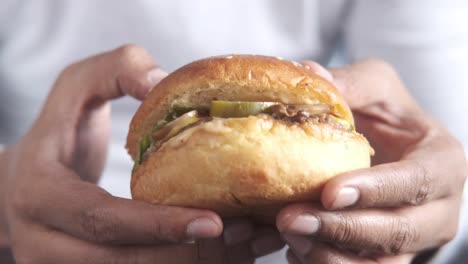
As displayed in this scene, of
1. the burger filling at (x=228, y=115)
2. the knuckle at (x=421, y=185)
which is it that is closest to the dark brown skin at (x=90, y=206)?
the burger filling at (x=228, y=115)

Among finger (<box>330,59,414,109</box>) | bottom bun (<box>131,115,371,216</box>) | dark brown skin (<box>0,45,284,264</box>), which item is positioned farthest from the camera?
finger (<box>330,59,414,109</box>)

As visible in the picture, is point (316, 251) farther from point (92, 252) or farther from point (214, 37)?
point (214, 37)

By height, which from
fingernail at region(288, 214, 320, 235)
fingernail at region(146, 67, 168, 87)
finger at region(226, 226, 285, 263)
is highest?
fingernail at region(146, 67, 168, 87)

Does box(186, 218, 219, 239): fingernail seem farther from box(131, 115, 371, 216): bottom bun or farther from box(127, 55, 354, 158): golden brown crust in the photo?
box(127, 55, 354, 158): golden brown crust

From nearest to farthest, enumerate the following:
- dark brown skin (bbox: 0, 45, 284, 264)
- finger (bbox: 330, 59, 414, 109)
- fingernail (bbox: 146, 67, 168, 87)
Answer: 1. dark brown skin (bbox: 0, 45, 284, 264)
2. fingernail (bbox: 146, 67, 168, 87)
3. finger (bbox: 330, 59, 414, 109)

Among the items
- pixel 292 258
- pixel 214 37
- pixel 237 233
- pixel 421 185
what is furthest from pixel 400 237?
pixel 214 37

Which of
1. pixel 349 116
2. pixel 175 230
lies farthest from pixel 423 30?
pixel 175 230

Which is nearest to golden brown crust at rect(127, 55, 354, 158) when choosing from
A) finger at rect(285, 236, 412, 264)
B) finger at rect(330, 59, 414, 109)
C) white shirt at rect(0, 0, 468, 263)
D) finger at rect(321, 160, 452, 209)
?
finger at rect(321, 160, 452, 209)
